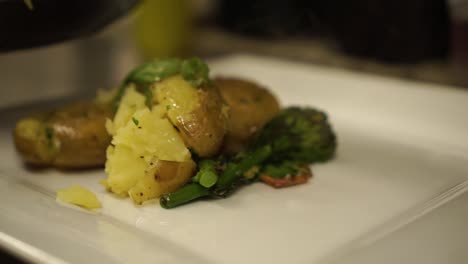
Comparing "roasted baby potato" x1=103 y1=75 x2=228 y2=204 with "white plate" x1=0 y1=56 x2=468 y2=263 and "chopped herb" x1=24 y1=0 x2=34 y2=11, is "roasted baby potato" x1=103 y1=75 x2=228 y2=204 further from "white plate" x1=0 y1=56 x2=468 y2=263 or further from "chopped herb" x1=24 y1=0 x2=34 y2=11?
"chopped herb" x1=24 y1=0 x2=34 y2=11

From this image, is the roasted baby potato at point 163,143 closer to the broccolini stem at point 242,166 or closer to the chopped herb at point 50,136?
the broccolini stem at point 242,166

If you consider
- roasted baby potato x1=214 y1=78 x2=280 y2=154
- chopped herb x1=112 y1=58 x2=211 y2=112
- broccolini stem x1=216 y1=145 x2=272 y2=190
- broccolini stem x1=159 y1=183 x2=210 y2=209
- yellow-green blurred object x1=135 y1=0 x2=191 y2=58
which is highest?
chopped herb x1=112 y1=58 x2=211 y2=112

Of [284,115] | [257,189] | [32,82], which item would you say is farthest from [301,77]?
[32,82]

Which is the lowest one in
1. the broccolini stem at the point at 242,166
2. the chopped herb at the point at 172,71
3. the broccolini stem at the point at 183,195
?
the broccolini stem at the point at 183,195

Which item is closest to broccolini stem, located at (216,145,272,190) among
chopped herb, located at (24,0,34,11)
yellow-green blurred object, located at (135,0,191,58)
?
chopped herb, located at (24,0,34,11)

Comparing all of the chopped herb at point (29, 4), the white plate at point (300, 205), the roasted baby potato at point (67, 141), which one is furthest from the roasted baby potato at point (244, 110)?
the chopped herb at point (29, 4)
